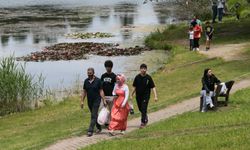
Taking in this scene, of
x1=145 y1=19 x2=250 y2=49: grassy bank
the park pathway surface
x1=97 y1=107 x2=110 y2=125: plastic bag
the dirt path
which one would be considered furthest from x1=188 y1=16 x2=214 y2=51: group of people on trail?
x1=97 y1=107 x2=110 y2=125: plastic bag

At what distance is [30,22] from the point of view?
186 ft

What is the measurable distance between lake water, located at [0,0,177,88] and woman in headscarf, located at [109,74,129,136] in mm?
13701

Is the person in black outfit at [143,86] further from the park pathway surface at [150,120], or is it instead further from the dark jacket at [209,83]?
the dark jacket at [209,83]

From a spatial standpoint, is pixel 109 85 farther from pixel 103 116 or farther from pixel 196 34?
pixel 196 34

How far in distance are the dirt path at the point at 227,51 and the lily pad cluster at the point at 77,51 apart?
699cm

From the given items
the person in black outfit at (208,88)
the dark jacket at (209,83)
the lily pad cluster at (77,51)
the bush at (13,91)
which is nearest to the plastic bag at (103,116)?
the person in black outfit at (208,88)

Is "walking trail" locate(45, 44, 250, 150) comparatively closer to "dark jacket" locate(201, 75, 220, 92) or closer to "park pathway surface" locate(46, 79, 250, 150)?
"park pathway surface" locate(46, 79, 250, 150)

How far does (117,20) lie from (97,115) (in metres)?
46.4

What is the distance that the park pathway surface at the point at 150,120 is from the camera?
1309 cm

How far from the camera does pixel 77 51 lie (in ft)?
125

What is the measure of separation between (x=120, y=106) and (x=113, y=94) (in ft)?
1.27

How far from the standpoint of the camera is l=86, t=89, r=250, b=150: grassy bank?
10.8 m

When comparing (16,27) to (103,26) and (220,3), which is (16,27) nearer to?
(103,26)

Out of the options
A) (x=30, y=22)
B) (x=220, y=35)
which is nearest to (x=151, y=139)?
(x=220, y=35)
